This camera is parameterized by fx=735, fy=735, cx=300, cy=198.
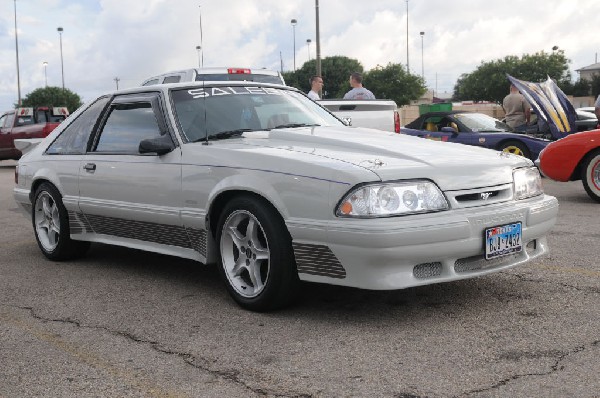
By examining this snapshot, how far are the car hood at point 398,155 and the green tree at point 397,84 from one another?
75.7 meters

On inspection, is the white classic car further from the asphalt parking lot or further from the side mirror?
the asphalt parking lot

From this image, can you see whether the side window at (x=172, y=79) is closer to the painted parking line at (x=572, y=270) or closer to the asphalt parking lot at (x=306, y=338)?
the asphalt parking lot at (x=306, y=338)

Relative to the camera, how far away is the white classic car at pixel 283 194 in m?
3.80

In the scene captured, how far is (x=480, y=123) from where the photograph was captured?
13633 mm

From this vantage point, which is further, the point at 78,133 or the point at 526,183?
the point at 78,133

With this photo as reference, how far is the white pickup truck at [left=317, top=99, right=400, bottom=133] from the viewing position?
9.85 m

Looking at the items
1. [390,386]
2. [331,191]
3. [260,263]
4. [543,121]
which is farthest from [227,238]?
[543,121]

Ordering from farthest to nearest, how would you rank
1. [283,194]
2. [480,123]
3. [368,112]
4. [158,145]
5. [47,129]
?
[47,129] → [480,123] → [368,112] → [158,145] → [283,194]

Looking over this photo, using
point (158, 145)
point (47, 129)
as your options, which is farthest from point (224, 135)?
point (47, 129)

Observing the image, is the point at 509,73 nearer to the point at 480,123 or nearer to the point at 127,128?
the point at 480,123

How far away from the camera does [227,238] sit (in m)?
4.43

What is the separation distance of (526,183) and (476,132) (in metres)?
9.15

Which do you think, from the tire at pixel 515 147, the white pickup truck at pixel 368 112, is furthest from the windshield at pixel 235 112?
the tire at pixel 515 147

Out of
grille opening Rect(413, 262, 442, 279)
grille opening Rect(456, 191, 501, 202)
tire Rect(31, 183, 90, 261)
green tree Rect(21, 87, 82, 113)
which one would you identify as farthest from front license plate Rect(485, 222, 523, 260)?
green tree Rect(21, 87, 82, 113)
